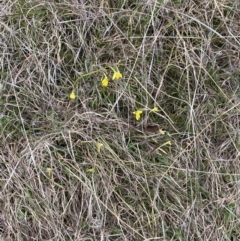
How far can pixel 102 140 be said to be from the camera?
51.3 inches

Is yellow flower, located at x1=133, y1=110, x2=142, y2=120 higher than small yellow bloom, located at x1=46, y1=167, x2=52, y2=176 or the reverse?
higher

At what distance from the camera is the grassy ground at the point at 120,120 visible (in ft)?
4.14

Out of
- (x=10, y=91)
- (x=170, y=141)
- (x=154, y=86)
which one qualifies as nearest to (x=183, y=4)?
(x=154, y=86)

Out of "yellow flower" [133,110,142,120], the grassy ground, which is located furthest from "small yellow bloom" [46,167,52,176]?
"yellow flower" [133,110,142,120]

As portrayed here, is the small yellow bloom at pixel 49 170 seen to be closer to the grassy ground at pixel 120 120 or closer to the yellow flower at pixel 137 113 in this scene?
the grassy ground at pixel 120 120

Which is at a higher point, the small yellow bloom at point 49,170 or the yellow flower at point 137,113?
the yellow flower at point 137,113

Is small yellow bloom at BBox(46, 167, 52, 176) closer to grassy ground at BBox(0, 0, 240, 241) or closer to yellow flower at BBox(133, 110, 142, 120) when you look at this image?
grassy ground at BBox(0, 0, 240, 241)

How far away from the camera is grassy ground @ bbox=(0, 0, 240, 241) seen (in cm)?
126

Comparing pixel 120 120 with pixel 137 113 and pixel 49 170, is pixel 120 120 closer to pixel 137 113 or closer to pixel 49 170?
pixel 137 113

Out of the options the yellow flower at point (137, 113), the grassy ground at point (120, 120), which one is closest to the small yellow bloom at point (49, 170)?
the grassy ground at point (120, 120)

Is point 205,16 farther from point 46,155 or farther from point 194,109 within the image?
point 46,155

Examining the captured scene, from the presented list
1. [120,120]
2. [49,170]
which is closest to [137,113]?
[120,120]

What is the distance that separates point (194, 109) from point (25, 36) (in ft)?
1.80

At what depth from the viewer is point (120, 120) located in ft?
4.39
